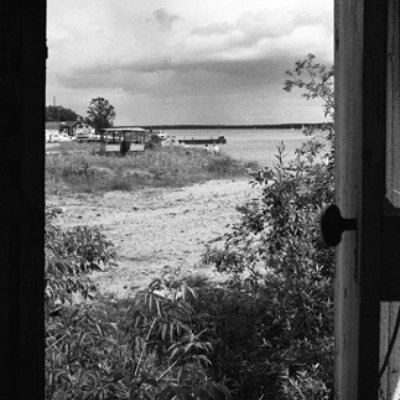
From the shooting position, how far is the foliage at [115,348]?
8.01 ft

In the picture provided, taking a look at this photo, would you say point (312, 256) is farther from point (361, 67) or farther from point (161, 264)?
point (161, 264)

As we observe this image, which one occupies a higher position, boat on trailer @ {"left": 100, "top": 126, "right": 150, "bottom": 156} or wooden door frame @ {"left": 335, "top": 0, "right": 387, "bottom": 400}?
boat on trailer @ {"left": 100, "top": 126, "right": 150, "bottom": 156}

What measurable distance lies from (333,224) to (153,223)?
30.9ft

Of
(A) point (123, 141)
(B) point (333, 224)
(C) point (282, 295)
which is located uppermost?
(A) point (123, 141)

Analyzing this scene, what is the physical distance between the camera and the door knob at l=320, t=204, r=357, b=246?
0.89 metres

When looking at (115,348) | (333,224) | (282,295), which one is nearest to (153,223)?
(282,295)

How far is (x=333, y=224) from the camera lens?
35.1 inches

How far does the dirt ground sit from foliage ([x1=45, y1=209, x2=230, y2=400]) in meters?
0.80

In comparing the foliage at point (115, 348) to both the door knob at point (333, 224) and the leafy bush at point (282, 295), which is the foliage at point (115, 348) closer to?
the leafy bush at point (282, 295)

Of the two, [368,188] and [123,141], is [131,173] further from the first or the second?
[368,188]

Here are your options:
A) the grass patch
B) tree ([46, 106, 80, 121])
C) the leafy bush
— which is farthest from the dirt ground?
tree ([46, 106, 80, 121])
